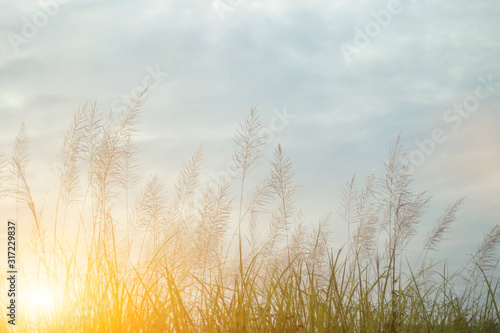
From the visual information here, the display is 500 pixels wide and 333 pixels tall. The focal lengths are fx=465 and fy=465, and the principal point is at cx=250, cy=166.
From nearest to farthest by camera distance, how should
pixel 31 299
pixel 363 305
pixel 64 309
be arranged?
pixel 363 305 → pixel 64 309 → pixel 31 299

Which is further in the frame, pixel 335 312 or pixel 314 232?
pixel 314 232

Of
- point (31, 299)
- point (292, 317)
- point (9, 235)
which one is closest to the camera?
point (292, 317)

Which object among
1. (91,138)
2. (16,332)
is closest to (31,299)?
(16,332)

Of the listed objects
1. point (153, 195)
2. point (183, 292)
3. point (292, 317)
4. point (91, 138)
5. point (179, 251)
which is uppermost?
point (91, 138)

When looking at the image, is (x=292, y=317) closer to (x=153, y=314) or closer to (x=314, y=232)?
(x=153, y=314)

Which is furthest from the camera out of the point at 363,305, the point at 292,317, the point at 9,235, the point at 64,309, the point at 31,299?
the point at 9,235

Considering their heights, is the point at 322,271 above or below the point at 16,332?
above

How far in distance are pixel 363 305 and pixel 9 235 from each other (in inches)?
114

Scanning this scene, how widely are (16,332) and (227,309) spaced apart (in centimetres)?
159

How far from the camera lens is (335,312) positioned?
2.72m

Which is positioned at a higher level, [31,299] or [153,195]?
[153,195]

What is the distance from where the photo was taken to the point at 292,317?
2.54m

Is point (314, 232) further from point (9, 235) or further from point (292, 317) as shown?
point (9, 235)

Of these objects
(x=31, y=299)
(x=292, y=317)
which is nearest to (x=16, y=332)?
(x=31, y=299)
